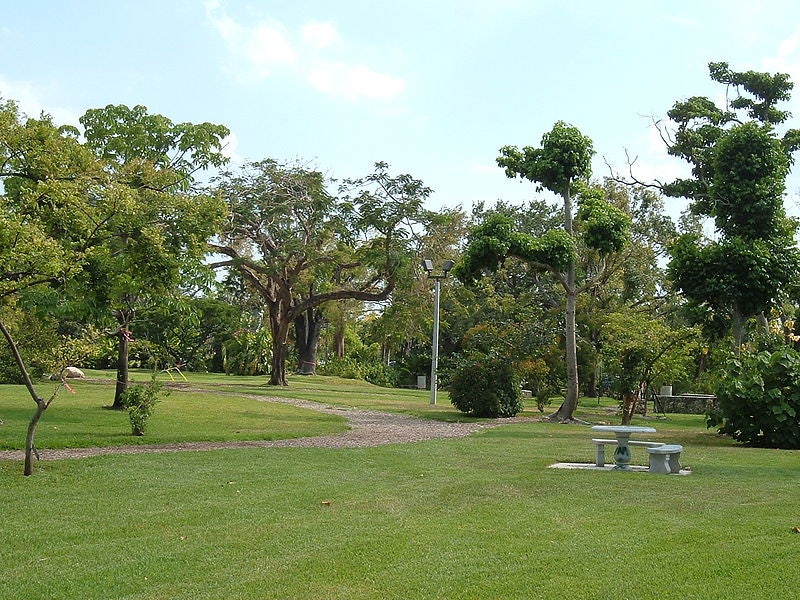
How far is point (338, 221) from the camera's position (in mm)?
31406

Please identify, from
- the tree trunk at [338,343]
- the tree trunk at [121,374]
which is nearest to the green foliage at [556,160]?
the tree trunk at [121,374]

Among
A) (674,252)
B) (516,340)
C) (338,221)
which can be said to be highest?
(338,221)

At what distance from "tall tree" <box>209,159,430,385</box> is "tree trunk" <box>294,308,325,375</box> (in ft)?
36.7

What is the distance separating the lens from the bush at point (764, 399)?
14.9 metres

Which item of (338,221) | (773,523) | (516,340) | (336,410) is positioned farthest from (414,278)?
(773,523)

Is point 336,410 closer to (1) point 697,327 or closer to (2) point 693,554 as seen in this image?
(1) point 697,327

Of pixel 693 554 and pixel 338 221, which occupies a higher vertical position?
pixel 338 221

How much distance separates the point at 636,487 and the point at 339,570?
4781 millimetres

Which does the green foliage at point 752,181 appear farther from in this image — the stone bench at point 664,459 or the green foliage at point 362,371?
the green foliage at point 362,371

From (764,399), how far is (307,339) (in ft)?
106

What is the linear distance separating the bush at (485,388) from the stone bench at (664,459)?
1121cm

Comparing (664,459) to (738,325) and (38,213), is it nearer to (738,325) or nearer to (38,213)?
(38,213)

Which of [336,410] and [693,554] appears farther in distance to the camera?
[336,410]

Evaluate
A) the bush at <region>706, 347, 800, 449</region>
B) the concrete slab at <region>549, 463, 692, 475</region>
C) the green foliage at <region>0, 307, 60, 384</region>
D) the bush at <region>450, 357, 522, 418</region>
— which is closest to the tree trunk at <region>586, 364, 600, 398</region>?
the bush at <region>450, 357, 522, 418</region>
